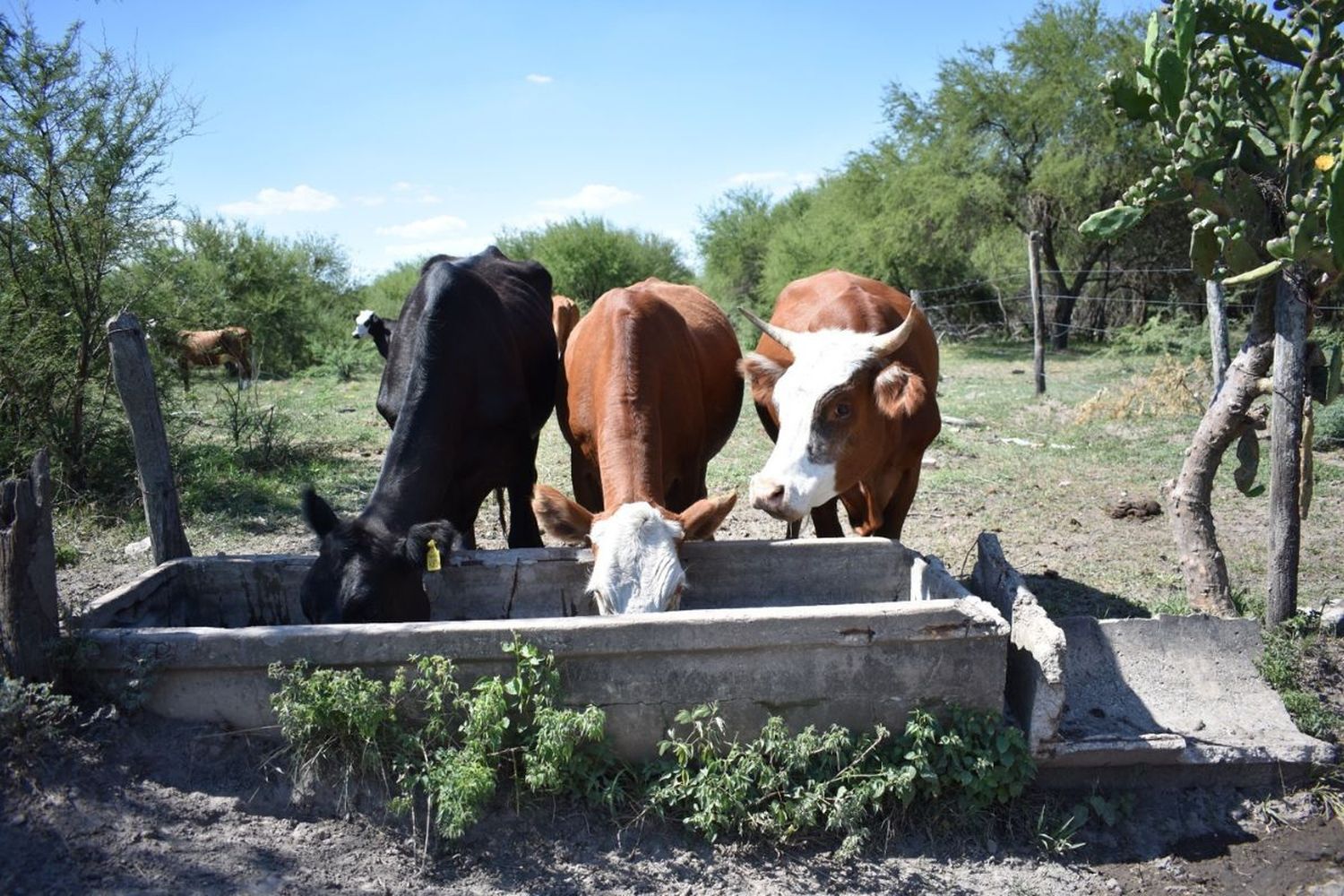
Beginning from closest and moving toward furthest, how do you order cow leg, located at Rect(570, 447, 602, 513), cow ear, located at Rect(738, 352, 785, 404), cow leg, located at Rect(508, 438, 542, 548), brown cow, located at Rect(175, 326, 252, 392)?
cow ear, located at Rect(738, 352, 785, 404) → cow leg, located at Rect(570, 447, 602, 513) → cow leg, located at Rect(508, 438, 542, 548) → brown cow, located at Rect(175, 326, 252, 392)

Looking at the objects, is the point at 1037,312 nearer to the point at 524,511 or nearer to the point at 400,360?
the point at 524,511

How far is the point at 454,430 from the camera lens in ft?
Answer: 16.5

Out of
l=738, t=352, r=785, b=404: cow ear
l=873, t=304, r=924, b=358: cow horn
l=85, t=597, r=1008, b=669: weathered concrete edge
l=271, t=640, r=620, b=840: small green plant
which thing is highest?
l=873, t=304, r=924, b=358: cow horn

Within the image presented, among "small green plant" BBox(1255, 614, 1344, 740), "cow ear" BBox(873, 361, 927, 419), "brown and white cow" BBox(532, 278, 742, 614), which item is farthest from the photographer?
"cow ear" BBox(873, 361, 927, 419)

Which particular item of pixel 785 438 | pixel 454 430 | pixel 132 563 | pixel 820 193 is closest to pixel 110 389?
pixel 132 563

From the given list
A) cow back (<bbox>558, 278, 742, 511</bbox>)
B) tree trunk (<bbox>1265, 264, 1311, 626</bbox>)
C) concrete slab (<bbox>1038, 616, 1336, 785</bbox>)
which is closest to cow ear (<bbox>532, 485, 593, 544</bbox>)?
cow back (<bbox>558, 278, 742, 511</bbox>)

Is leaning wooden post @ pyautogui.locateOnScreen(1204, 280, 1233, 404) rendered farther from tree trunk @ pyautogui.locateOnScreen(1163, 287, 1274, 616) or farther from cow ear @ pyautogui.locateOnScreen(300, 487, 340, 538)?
cow ear @ pyautogui.locateOnScreen(300, 487, 340, 538)

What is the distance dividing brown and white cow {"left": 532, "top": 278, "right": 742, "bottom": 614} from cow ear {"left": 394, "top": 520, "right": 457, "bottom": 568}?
0.41 m

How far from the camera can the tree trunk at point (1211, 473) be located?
15.7 ft

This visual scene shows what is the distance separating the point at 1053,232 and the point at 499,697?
25.0 metres

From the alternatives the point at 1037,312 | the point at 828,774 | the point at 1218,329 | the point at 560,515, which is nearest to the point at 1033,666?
the point at 828,774

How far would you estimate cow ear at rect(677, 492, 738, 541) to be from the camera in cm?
427

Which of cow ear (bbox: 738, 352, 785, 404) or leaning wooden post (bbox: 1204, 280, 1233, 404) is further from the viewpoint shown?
leaning wooden post (bbox: 1204, 280, 1233, 404)

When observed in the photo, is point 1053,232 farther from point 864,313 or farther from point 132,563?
point 132,563
